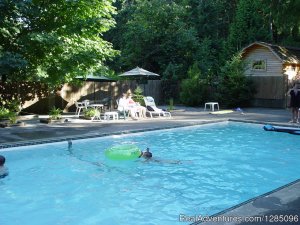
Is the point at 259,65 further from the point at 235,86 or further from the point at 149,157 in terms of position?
the point at 149,157

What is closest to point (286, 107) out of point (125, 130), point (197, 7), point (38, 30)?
point (125, 130)

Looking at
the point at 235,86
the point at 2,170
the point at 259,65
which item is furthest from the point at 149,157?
the point at 259,65

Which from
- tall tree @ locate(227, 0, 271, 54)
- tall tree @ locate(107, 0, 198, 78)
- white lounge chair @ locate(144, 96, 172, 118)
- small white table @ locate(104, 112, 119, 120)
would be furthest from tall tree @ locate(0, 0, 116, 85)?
tall tree @ locate(227, 0, 271, 54)

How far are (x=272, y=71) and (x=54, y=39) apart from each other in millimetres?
15635

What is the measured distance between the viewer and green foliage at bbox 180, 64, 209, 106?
2348cm

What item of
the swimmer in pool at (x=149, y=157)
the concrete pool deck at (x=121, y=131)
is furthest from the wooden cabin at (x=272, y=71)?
the swimmer in pool at (x=149, y=157)

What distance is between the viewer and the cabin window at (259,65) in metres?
25.0

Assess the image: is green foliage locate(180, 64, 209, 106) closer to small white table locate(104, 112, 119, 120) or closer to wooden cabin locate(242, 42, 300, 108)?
wooden cabin locate(242, 42, 300, 108)

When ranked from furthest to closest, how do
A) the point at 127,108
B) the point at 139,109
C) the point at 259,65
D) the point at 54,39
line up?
the point at 259,65
the point at 139,109
the point at 127,108
the point at 54,39

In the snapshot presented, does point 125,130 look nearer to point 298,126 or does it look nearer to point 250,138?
point 250,138

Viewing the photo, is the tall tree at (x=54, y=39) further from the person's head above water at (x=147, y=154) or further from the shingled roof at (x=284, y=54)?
the shingled roof at (x=284, y=54)

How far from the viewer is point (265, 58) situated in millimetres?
24891

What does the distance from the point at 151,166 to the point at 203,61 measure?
77.6 feet

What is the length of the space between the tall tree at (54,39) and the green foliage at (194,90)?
851 centimetres
